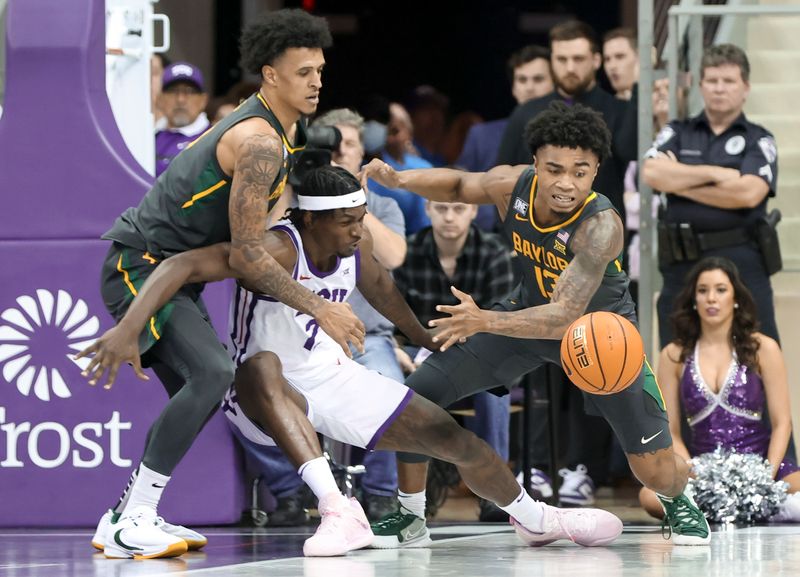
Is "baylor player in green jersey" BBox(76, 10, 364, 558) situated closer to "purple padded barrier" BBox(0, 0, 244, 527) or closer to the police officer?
"purple padded barrier" BBox(0, 0, 244, 527)

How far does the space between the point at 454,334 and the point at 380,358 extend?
72.1 inches

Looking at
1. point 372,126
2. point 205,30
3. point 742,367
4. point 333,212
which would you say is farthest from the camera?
point 205,30

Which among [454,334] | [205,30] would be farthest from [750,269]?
[205,30]

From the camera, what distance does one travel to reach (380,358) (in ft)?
24.3

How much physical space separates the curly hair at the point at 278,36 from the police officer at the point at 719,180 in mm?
2432

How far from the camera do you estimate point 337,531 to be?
5.57 meters

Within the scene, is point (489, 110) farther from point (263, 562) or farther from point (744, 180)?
point (263, 562)

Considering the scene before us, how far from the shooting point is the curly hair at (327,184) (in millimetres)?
5949

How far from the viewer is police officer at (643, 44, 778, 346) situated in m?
7.72

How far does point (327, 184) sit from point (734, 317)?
260 centimetres

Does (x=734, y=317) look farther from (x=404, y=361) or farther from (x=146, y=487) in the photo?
(x=146, y=487)

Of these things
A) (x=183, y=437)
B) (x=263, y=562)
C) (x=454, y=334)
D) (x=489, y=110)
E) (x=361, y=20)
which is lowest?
(x=263, y=562)

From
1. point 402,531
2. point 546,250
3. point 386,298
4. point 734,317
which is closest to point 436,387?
point 386,298

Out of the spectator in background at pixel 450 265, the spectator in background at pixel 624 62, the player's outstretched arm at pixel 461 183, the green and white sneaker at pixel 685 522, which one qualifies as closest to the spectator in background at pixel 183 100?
the spectator in background at pixel 450 265
